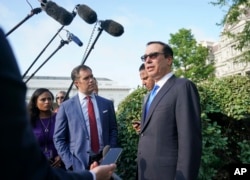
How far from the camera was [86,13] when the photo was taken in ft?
13.9

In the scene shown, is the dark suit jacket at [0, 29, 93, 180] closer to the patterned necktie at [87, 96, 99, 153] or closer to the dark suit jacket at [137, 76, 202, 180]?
the dark suit jacket at [137, 76, 202, 180]

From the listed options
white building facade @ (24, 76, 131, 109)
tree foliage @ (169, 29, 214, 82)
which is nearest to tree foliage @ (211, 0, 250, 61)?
tree foliage @ (169, 29, 214, 82)

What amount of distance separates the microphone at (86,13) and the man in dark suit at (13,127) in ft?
11.1

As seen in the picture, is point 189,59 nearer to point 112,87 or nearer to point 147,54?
point 112,87

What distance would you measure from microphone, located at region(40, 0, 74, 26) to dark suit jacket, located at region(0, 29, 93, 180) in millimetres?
3031

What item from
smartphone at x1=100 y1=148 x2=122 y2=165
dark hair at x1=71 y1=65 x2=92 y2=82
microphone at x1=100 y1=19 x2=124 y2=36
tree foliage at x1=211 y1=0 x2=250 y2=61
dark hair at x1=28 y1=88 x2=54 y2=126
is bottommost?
smartphone at x1=100 y1=148 x2=122 y2=165

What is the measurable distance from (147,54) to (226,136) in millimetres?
3263

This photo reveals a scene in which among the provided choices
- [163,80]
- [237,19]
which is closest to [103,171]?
[163,80]

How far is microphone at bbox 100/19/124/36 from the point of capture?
427cm

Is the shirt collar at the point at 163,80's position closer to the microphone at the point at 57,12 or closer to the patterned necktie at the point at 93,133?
the patterned necktie at the point at 93,133

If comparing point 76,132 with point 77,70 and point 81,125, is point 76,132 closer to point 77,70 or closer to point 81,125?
point 81,125

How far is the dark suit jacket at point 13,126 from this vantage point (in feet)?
2.77

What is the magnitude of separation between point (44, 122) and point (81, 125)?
3.45 feet

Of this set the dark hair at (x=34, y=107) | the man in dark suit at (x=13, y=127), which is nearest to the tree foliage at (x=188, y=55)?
the dark hair at (x=34, y=107)
